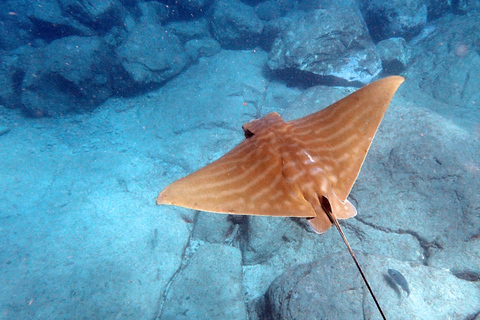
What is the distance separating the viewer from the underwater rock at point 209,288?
12.9 ft

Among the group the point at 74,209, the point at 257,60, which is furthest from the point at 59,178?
the point at 257,60

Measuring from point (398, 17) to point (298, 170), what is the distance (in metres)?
12.0

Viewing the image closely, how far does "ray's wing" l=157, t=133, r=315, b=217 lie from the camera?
Result: 6.91ft

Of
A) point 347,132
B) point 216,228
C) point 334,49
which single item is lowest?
point 216,228

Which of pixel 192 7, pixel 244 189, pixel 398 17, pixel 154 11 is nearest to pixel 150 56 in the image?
pixel 154 11

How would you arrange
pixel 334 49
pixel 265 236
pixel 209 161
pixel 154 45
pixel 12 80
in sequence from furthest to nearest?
1. pixel 154 45
2. pixel 12 80
3. pixel 334 49
4. pixel 209 161
5. pixel 265 236

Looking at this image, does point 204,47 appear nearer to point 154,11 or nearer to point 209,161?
point 154,11

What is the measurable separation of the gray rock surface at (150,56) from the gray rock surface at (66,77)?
38.3 inches

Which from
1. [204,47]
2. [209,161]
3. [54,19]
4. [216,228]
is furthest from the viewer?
[204,47]

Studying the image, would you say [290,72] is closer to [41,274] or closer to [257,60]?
[257,60]

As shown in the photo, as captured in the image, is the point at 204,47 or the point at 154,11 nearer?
the point at 204,47

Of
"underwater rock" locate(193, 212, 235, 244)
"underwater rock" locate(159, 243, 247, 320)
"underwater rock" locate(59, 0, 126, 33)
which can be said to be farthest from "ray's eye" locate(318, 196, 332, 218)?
"underwater rock" locate(59, 0, 126, 33)

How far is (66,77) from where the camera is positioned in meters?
9.53

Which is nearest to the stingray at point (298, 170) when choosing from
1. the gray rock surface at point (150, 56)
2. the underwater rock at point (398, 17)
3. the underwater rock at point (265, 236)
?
the underwater rock at point (265, 236)
